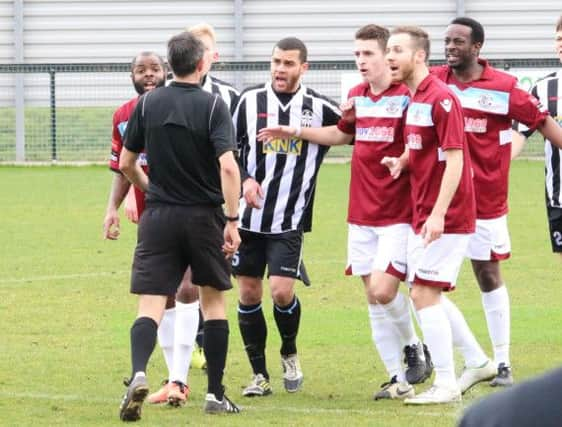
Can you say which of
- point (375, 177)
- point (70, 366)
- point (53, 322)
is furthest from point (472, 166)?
point (53, 322)

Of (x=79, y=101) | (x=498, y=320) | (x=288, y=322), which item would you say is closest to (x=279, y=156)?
(x=288, y=322)

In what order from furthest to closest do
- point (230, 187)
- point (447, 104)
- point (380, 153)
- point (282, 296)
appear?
point (282, 296), point (380, 153), point (447, 104), point (230, 187)

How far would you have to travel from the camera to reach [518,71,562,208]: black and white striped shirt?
7723mm

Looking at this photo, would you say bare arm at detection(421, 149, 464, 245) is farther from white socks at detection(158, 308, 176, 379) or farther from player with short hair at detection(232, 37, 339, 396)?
white socks at detection(158, 308, 176, 379)

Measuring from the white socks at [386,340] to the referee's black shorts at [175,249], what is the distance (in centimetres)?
108

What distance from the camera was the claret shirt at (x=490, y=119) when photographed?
692 cm

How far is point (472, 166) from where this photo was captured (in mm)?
6984

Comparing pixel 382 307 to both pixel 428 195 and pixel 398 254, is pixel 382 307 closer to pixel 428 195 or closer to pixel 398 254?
pixel 398 254

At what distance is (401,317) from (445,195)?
1094 mm

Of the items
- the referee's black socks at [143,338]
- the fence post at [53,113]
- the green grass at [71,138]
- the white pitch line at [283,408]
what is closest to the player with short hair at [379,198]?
the white pitch line at [283,408]

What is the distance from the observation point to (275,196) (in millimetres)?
7121

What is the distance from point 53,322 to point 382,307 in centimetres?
353

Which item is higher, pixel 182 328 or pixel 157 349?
pixel 182 328

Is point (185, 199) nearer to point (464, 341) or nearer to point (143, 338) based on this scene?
point (143, 338)
